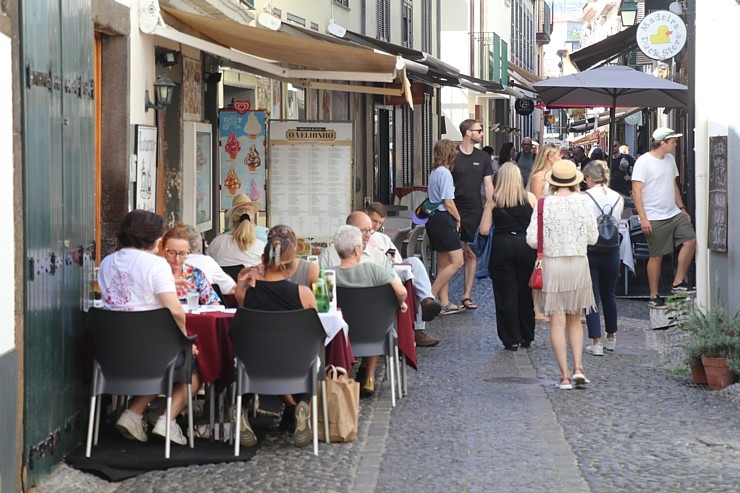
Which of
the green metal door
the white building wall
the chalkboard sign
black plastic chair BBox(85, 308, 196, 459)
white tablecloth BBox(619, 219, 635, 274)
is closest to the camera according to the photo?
the green metal door

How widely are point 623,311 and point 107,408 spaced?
7.26m

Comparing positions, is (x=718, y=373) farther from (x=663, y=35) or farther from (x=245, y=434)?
(x=663, y=35)

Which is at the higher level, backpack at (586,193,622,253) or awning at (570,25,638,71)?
awning at (570,25,638,71)

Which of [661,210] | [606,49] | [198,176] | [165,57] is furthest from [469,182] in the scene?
[606,49]

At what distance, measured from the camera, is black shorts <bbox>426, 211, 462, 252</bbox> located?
1316cm

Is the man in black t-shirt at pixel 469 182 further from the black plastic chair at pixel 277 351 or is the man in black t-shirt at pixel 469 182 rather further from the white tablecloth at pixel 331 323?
the black plastic chair at pixel 277 351

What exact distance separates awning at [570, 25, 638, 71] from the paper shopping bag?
58.8 ft

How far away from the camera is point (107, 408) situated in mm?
8031

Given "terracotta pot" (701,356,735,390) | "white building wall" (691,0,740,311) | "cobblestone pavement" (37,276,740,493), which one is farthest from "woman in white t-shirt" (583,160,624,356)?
"terracotta pot" (701,356,735,390)

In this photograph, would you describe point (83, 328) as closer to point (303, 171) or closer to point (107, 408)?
→ point (107, 408)

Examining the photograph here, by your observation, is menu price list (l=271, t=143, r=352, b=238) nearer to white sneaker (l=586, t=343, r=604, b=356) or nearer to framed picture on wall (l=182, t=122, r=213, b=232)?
framed picture on wall (l=182, t=122, r=213, b=232)

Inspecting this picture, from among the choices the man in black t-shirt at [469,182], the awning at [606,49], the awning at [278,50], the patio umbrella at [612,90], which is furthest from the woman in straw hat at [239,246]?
the awning at [606,49]

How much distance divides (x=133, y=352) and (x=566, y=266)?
11.9 feet

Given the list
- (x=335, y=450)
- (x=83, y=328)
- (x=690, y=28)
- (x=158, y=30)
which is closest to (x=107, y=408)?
(x=83, y=328)
